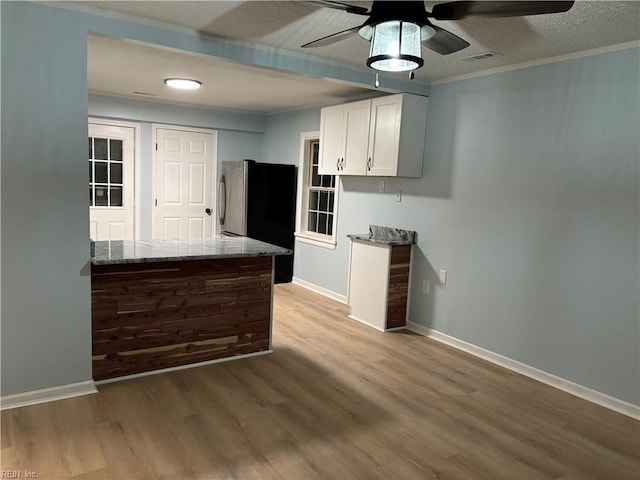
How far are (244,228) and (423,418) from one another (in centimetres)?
371

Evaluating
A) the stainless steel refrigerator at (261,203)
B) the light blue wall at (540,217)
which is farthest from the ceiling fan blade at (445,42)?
the stainless steel refrigerator at (261,203)

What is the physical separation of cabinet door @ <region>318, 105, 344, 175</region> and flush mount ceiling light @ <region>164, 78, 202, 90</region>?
1340mm

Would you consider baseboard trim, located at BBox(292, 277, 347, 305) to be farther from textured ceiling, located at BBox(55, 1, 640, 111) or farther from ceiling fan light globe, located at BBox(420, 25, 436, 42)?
ceiling fan light globe, located at BBox(420, 25, 436, 42)

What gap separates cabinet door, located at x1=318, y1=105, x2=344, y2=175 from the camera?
16.0ft

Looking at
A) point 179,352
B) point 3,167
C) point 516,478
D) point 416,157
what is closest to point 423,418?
point 516,478

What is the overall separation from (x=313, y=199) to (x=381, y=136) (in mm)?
1930

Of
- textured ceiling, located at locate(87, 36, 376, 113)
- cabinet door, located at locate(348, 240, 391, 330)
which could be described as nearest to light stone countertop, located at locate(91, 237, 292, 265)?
cabinet door, located at locate(348, 240, 391, 330)

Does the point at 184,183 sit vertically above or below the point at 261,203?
above

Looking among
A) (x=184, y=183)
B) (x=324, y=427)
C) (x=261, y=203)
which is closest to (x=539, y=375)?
(x=324, y=427)

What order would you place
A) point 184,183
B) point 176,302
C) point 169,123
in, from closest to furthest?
point 176,302
point 169,123
point 184,183

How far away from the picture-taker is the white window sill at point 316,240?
5.67 meters

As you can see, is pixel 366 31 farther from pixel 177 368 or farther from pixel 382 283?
pixel 382 283

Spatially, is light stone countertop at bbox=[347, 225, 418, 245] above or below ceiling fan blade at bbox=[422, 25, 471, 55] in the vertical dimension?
below

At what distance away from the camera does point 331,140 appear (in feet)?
16.4
